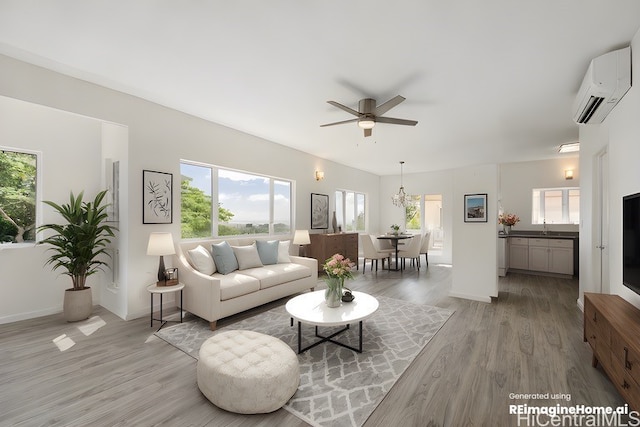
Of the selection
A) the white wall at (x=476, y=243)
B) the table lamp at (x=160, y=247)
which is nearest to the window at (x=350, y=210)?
the white wall at (x=476, y=243)

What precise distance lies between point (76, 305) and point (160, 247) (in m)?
1.30

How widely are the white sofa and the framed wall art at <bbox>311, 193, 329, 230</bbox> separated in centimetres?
179

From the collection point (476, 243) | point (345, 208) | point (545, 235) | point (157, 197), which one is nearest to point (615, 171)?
point (476, 243)

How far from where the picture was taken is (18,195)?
3646mm

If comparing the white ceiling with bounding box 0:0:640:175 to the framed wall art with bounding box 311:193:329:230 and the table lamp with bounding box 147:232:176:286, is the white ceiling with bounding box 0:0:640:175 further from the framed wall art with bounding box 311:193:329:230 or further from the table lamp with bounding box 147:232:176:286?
the framed wall art with bounding box 311:193:329:230

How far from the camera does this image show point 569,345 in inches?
111

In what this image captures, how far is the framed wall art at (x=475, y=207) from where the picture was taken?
4496 millimetres

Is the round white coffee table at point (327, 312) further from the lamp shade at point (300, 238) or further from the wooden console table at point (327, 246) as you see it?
the wooden console table at point (327, 246)

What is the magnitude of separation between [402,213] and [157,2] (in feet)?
27.0

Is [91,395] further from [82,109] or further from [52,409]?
[82,109]

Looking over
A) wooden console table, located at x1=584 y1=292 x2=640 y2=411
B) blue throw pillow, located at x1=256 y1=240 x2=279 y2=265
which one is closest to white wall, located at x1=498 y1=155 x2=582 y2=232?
wooden console table, located at x1=584 y1=292 x2=640 y2=411

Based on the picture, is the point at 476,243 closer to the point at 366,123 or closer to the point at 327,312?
the point at 366,123

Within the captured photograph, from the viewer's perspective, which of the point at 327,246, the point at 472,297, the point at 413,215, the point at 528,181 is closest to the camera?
the point at 472,297

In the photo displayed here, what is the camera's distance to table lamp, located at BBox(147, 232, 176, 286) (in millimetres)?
3332
